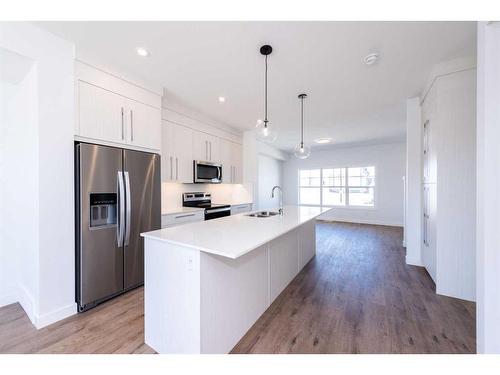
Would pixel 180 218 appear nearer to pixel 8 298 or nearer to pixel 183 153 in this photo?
pixel 183 153

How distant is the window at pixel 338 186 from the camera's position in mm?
7100

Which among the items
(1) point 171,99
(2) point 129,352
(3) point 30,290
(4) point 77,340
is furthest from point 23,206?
(1) point 171,99

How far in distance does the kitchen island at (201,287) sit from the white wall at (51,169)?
3.36 feet

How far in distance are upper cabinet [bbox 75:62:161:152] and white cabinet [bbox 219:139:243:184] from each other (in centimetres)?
185

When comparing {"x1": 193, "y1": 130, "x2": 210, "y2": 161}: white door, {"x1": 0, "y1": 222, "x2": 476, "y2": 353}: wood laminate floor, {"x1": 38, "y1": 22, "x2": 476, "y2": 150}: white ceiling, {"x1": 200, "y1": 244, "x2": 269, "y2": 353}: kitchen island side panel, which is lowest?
{"x1": 0, "y1": 222, "x2": 476, "y2": 353}: wood laminate floor

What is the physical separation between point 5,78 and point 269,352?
3340 mm

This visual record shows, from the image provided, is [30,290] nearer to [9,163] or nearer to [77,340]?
[77,340]

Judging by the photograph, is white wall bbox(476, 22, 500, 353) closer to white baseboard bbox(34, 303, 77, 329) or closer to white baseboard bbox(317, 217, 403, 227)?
white baseboard bbox(34, 303, 77, 329)

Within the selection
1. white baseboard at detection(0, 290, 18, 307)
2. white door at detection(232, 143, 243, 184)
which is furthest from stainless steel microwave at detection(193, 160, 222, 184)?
white baseboard at detection(0, 290, 18, 307)

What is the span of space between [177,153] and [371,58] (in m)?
2.94

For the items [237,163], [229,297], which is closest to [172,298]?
[229,297]

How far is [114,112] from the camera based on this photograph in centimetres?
237

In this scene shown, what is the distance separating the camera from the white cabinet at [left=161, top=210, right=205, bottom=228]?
3.00 m

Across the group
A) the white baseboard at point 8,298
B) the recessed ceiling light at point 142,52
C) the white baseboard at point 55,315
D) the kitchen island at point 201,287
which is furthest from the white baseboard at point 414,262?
the white baseboard at point 8,298
